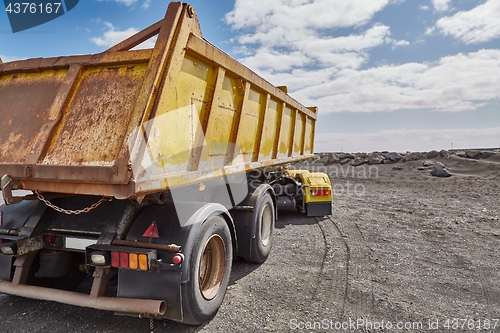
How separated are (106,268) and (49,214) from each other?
1.06 m

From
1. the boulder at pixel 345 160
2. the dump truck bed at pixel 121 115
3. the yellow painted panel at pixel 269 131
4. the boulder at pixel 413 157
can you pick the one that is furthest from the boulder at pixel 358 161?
the dump truck bed at pixel 121 115

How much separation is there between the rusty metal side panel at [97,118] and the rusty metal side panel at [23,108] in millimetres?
230

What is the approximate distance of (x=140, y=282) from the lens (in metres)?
2.69

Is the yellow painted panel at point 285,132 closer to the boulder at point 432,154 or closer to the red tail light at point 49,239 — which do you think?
the red tail light at point 49,239

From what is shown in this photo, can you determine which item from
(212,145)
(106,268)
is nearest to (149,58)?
(212,145)

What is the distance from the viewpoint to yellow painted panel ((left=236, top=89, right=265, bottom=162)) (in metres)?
4.30

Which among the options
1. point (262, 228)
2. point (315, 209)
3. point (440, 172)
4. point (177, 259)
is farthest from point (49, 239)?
point (440, 172)

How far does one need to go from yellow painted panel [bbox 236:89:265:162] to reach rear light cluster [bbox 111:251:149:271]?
6.55ft

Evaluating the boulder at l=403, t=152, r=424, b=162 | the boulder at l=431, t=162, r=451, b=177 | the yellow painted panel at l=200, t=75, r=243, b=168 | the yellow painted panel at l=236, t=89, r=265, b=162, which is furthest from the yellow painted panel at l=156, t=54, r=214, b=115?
the boulder at l=403, t=152, r=424, b=162

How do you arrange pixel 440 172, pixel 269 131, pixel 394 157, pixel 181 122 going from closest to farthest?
pixel 181 122
pixel 269 131
pixel 440 172
pixel 394 157

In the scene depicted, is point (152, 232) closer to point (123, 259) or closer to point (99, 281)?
point (123, 259)

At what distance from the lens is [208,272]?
3.34m

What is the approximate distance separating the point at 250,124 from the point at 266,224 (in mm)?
1686

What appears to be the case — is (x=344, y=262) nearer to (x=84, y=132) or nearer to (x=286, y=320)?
(x=286, y=320)
